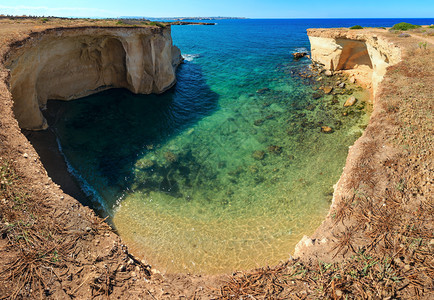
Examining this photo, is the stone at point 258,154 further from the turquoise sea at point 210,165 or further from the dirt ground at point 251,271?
the dirt ground at point 251,271

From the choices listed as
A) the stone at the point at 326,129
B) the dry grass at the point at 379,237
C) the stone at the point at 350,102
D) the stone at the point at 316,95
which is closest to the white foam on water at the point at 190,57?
the stone at the point at 316,95

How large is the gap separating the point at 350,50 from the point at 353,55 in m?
0.86

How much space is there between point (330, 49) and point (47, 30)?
34.2 metres

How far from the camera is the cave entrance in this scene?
31.0 meters

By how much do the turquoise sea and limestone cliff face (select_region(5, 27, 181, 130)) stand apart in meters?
1.45

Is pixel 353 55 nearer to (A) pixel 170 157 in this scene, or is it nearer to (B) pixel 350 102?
(B) pixel 350 102

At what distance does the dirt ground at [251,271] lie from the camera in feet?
19.4

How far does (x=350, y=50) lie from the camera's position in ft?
105

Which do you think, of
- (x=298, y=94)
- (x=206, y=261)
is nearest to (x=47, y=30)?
(x=206, y=261)

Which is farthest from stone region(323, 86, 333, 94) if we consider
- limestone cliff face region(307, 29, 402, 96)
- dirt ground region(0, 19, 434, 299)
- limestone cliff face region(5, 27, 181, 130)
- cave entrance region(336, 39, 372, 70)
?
dirt ground region(0, 19, 434, 299)

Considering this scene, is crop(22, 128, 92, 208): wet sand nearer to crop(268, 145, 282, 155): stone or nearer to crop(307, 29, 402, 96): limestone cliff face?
crop(268, 145, 282, 155): stone

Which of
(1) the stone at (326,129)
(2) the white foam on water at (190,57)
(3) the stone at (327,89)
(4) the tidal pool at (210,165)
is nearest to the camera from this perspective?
(4) the tidal pool at (210,165)

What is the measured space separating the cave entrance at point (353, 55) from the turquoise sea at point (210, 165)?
22.3ft

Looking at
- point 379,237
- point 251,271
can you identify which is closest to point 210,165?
point 251,271
